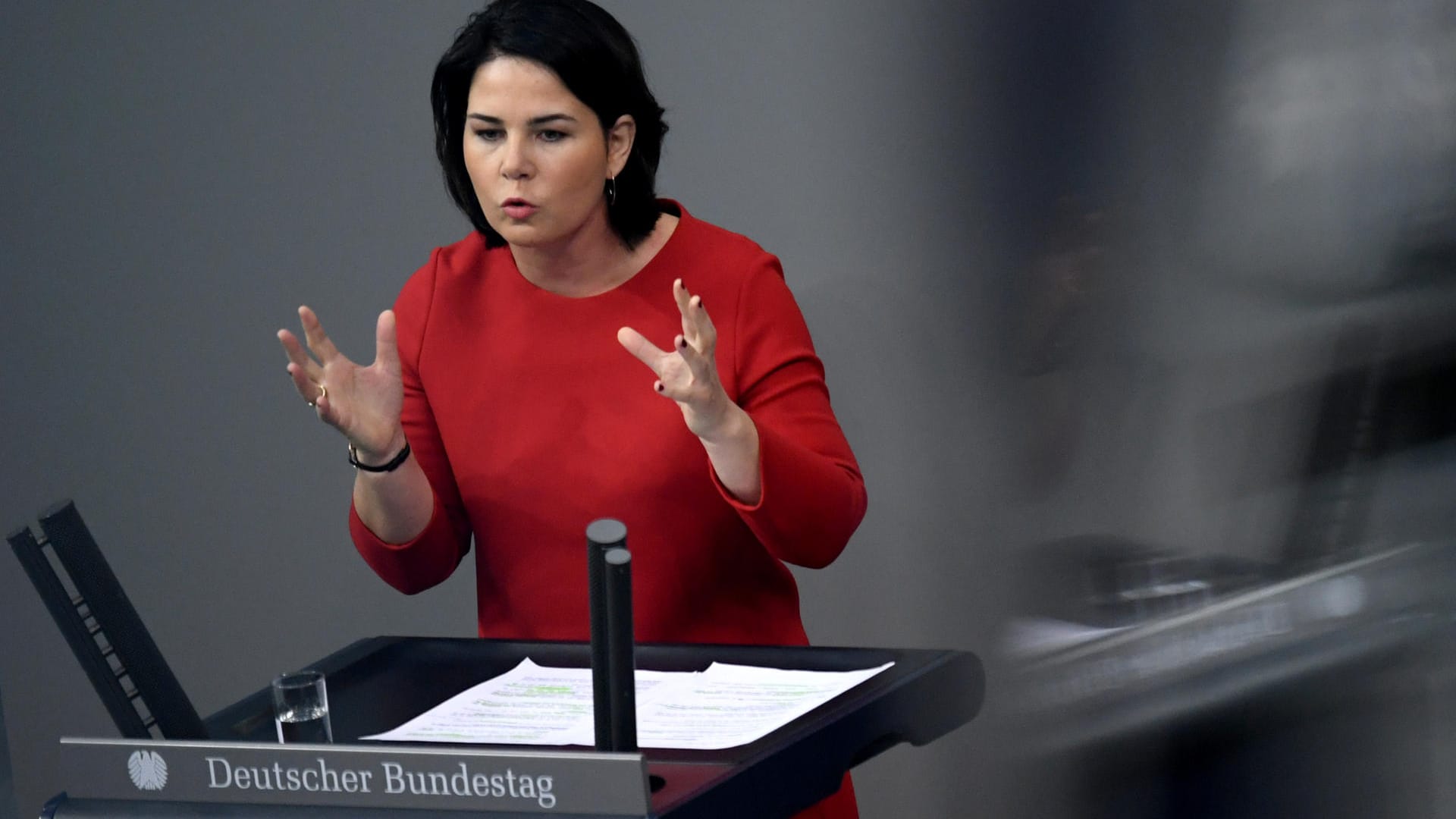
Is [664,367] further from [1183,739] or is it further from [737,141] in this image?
[737,141]

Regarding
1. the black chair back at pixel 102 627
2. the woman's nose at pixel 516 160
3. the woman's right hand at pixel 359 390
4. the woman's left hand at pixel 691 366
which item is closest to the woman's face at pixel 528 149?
the woman's nose at pixel 516 160

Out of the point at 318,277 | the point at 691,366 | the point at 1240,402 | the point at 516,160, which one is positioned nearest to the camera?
the point at 691,366

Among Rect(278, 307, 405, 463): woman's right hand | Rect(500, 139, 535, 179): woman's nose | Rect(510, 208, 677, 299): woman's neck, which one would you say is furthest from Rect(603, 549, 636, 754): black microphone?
Rect(510, 208, 677, 299): woman's neck

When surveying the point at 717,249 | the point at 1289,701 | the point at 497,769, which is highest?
the point at 717,249

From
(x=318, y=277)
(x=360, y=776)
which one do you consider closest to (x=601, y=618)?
(x=360, y=776)

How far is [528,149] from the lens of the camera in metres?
1.77

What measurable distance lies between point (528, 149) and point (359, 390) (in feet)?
1.17

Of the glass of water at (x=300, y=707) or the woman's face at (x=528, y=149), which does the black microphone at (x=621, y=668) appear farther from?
the woman's face at (x=528, y=149)

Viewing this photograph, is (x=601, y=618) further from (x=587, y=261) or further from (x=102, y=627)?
(x=587, y=261)

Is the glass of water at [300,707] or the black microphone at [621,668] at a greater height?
the glass of water at [300,707]

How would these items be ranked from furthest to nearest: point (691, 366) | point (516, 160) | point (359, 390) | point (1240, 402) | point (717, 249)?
point (1240, 402) < point (717, 249) < point (516, 160) < point (359, 390) < point (691, 366)

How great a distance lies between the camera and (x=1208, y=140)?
6.86 feet

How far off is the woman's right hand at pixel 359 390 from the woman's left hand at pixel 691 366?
0.28 meters

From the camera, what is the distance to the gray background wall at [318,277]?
2.52 meters
